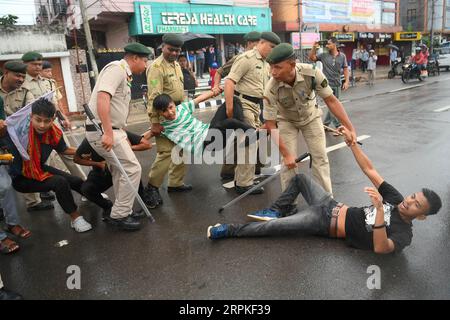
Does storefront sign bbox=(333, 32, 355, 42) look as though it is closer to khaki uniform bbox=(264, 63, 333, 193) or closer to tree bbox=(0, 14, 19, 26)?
tree bbox=(0, 14, 19, 26)

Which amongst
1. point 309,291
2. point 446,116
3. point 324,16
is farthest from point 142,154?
point 324,16

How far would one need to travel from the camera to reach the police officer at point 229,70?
4.77 meters

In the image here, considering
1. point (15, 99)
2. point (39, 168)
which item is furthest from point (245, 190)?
point (15, 99)

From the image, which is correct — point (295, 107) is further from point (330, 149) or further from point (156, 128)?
point (330, 149)

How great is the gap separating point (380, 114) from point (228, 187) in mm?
6090

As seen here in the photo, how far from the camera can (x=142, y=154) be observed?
6594 millimetres

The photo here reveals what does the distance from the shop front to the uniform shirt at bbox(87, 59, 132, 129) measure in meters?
13.2

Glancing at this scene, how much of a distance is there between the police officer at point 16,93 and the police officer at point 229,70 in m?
2.19

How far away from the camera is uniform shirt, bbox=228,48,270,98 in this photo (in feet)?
14.0

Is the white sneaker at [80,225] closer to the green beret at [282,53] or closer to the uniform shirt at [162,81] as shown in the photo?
the uniform shirt at [162,81]

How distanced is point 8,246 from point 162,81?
2.26 m

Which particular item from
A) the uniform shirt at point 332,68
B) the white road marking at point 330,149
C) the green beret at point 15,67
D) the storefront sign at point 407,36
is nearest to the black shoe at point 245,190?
the white road marking at point 330,149

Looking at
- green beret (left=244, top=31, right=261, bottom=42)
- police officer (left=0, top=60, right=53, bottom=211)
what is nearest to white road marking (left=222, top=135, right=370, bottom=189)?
green beret (left=244, top=31, right=261, bottom=42)
